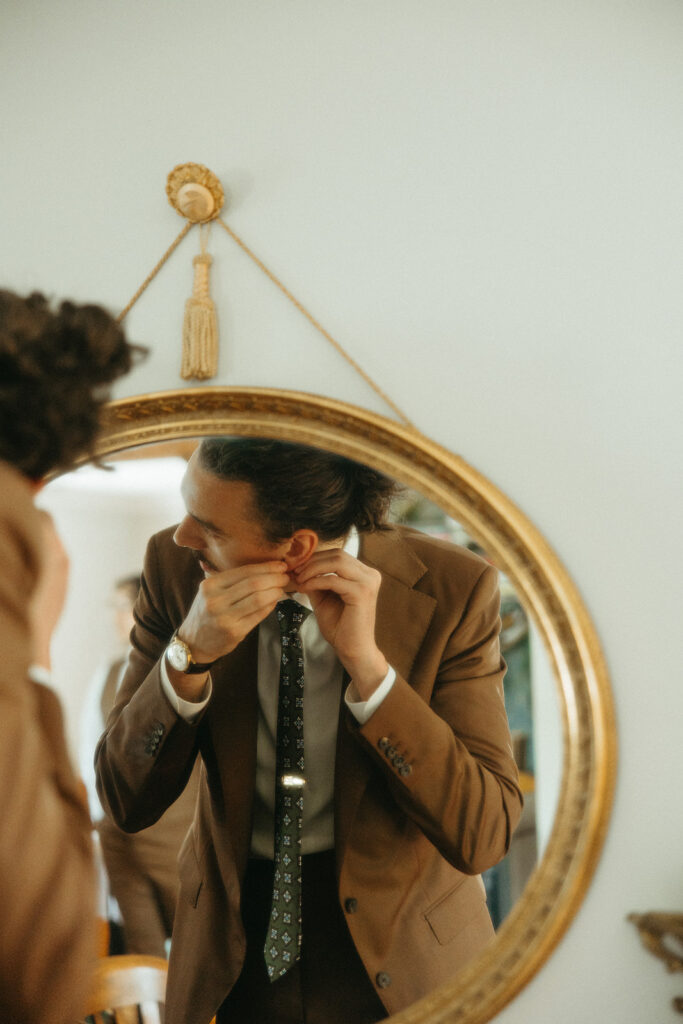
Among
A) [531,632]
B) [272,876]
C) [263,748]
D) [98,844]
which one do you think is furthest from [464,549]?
[98,844]

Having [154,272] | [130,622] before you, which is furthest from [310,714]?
[154,272]

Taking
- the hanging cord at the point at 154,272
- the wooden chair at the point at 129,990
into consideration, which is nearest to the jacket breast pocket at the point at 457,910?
the wooden chair at the point at 129,990

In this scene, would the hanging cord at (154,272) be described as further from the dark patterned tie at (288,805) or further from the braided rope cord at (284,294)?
the dark patterned tie at (288,805)

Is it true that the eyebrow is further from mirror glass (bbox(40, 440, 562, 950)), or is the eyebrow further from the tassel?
the tassel

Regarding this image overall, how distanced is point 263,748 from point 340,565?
0.80 feet

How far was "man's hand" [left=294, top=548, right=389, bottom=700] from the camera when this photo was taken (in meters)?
1.02

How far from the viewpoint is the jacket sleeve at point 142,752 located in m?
1.03

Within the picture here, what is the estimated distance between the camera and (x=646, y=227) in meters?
1.10

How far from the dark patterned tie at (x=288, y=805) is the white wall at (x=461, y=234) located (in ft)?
0.94

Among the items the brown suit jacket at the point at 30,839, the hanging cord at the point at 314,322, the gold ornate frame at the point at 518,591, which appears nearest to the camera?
the brown suit jacket at the point at 30,839

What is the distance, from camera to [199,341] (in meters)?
1.14

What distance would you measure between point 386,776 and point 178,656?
296 mm

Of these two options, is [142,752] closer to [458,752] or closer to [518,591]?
[458,752]

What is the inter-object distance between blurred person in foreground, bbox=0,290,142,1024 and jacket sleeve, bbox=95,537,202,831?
0.21m
